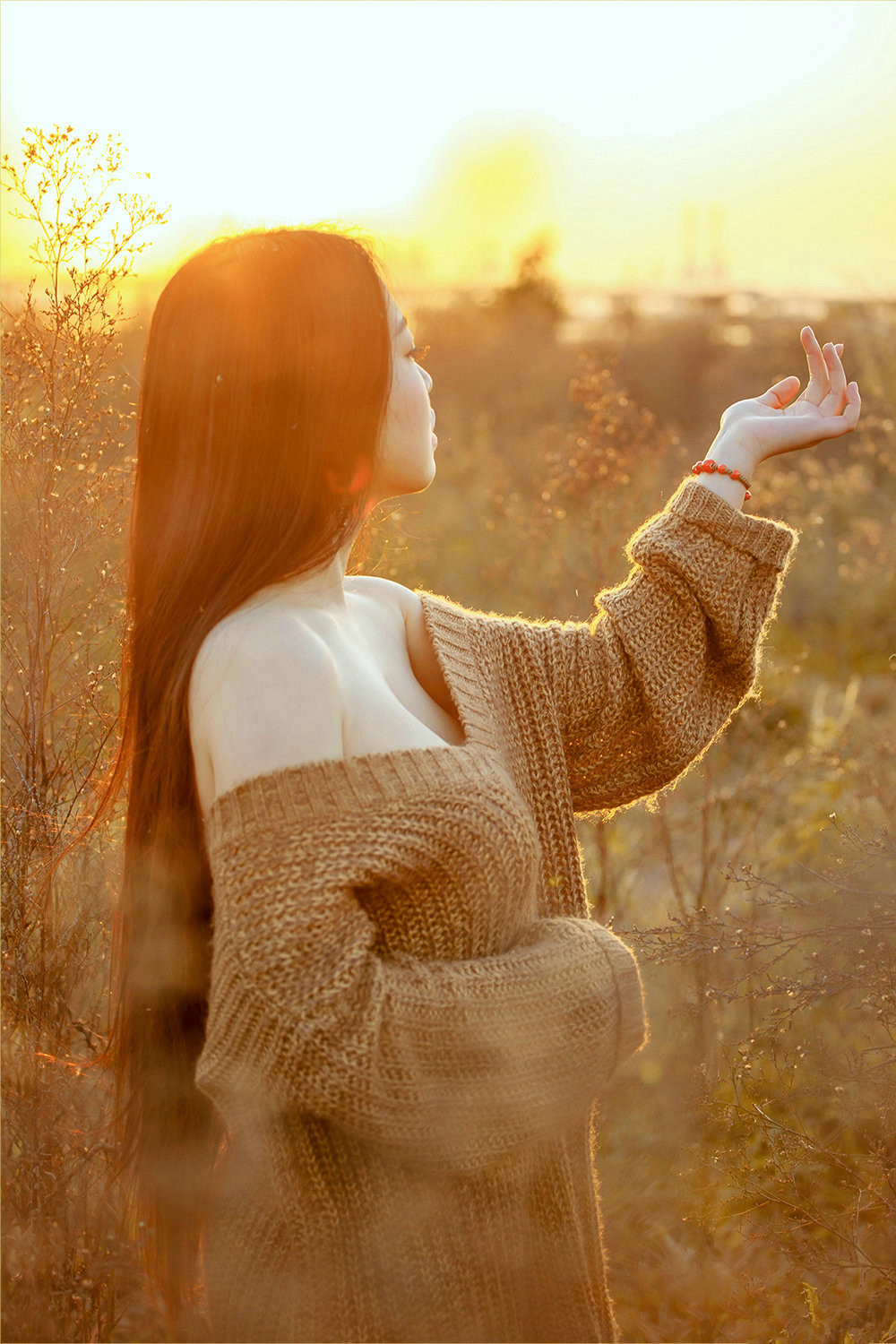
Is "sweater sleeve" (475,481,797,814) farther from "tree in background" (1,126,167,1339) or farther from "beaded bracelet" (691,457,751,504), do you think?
"tree in background" (1,126,167,1339)

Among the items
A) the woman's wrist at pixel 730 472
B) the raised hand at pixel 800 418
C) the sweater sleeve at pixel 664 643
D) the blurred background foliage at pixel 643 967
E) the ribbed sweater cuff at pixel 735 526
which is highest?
the raised hand at pixel 800 418

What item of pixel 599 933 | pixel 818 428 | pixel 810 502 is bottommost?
pixel 810 502

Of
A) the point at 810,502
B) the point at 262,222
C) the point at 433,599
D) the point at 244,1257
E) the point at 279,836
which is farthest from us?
the point at 810,502

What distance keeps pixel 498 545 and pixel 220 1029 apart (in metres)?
3.93

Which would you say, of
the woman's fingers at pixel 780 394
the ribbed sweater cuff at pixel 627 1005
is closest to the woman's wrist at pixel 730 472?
the woman's fingers at pixel 780 394

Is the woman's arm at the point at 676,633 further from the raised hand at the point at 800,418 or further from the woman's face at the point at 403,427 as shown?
the woman's face at the point at 403,427

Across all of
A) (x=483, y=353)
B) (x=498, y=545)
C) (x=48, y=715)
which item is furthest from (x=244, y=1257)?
(x=483, y=353)

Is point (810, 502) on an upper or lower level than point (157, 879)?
lower

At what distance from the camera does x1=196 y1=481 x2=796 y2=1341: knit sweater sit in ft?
3.39

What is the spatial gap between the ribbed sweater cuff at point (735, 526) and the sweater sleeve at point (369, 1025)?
63 centimetres

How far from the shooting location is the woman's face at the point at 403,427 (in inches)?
50.3

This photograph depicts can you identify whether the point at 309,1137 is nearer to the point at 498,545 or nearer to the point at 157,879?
the point at 157,879

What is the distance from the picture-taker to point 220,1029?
1068 millimetres

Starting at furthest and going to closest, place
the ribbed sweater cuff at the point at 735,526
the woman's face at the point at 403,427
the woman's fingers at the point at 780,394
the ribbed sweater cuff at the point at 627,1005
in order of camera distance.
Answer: the woman's fingers at the point at 780,394 → the ribbed sweater cuff at the point at 735,526 → the woman's face at the point at 403,427 → the ribbed sweater cuff at the point at 627,1005
